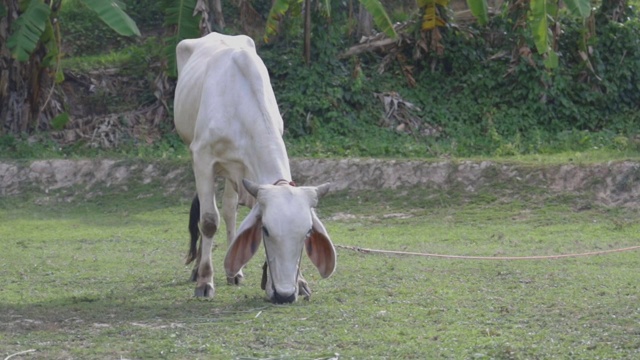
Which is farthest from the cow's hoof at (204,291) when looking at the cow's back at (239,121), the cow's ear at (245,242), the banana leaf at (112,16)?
the banana leaf at (112,16)

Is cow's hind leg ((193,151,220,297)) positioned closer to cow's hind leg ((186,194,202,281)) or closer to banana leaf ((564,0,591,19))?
cow's hind leg ((186,194,202,281))

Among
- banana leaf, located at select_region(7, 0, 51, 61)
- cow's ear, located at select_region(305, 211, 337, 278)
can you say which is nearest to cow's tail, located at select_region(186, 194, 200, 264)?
cow's ear, located at select_region(305, 211, 337, 278)

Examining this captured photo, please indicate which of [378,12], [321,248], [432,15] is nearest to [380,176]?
[378,12]

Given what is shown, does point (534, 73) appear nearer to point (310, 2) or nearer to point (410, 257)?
point (310, 2)

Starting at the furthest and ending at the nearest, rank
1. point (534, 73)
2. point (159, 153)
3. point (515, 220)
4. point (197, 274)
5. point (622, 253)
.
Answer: point (534, 73), point (159, 153), point (515, 220), point (622, 253), point (197, 274)

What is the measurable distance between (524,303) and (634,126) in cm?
944

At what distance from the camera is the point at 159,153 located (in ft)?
49.4

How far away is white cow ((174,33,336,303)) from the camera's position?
21.7ft

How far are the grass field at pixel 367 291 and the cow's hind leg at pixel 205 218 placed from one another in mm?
186

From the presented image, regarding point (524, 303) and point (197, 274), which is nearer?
point (524, 303)

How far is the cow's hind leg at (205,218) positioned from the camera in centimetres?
752

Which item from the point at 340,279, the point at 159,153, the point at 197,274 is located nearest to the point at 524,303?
the point at 340,279

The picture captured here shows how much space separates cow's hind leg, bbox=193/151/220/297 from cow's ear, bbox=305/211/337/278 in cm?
94

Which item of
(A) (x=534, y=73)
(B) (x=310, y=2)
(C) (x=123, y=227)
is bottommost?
(C) (x=123, y=227)
